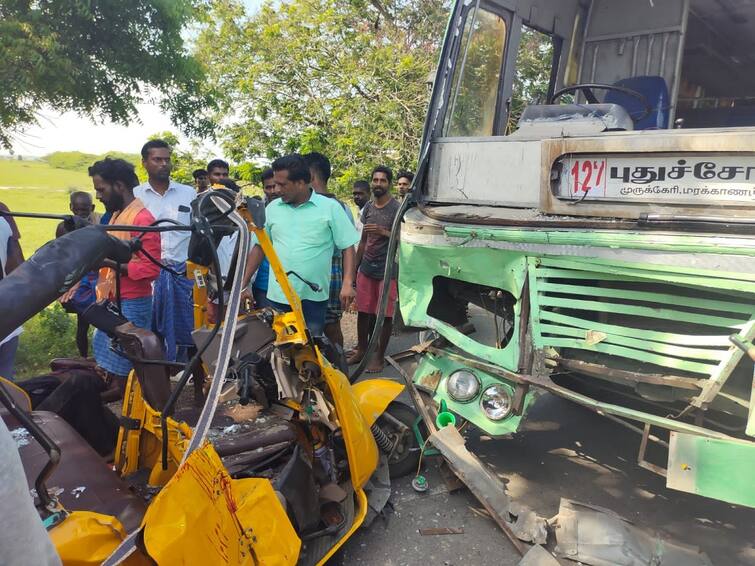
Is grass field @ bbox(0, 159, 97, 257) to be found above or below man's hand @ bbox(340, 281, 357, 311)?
above

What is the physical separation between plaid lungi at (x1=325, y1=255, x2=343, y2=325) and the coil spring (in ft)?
4.93

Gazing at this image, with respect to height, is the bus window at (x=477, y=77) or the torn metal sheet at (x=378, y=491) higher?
the bus window at (x=477, y=77)

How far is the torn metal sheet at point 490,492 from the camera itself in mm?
2660

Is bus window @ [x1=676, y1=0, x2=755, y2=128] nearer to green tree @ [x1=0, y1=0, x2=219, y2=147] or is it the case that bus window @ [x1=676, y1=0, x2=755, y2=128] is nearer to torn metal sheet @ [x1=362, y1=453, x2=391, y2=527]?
torn metal sheet @ [x1=362, y1=453, x2=391, y2=527]

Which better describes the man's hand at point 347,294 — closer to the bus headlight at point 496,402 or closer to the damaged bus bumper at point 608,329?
the damaged bus bumper at point 608,329

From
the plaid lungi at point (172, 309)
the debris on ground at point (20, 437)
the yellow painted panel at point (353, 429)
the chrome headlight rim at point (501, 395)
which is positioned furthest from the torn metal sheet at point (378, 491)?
the plaid lungi at point (172, 309)

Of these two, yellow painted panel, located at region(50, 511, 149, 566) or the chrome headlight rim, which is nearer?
yellow painted panel, located at region(50, 511, 149, 566)

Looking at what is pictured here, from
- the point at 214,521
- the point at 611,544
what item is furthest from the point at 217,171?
the point at 611,544

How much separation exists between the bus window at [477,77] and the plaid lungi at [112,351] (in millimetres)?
2498

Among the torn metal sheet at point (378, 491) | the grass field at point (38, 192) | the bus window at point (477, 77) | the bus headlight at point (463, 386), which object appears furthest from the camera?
the grass field at point (38, 192)

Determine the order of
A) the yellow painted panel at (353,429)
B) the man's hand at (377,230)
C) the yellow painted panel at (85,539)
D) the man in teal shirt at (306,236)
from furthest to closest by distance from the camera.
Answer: the man's hand at (377,230)
the man in teal shirt at (306,236)
the yellow painted panel at (353,429)
the yellow painted panel at (85,539)

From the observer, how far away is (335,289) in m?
4.62

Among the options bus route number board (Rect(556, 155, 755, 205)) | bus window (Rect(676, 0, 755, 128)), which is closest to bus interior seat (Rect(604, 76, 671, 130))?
bus window (Rect(676, 0, 755, 128))

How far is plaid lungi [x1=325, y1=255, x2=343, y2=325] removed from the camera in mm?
4594
